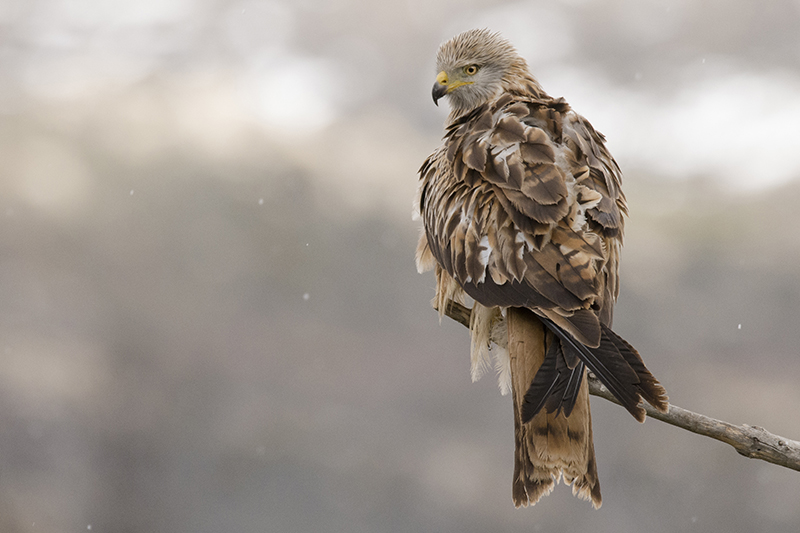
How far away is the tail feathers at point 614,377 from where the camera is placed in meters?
1.78

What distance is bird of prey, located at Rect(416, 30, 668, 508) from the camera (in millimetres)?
1874

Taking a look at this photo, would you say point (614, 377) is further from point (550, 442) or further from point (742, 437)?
point (742, 437)

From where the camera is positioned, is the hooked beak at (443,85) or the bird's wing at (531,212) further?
the hooked beak at (443,85)

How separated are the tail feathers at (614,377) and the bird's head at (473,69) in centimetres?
161

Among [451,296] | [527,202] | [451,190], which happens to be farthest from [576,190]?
[451,296]

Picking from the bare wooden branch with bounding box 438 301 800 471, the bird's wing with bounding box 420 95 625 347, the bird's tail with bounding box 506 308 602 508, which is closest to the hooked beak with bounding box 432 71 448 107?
the bird's wing with bounding box 420 95 625 347

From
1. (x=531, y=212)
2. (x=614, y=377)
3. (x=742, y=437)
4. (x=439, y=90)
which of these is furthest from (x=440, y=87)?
(x=742, y=437)

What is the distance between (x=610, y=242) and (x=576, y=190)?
220mm

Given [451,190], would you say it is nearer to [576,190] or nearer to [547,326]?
[576,190]

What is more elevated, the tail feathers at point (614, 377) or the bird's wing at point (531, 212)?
the bird's wing at point (531, 212)

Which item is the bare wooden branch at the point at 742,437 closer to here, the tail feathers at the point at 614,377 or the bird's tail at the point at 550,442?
the bird's tail at the point at 550,442

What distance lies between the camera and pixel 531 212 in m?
2.17

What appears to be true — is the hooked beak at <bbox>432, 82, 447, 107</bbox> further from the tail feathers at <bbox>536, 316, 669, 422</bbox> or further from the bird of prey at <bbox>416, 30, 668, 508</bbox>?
the tail feathers at <bbox>536, 316, 669, 422</bbox>

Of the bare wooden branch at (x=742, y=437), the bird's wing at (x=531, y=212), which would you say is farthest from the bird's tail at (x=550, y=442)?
the bare wooden branch at (x=742, y=437)
